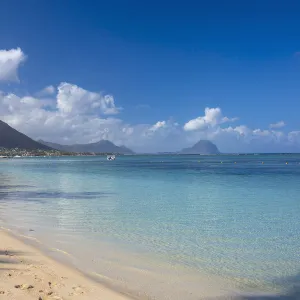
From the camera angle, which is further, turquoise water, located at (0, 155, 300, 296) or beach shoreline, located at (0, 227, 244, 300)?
turquoise water, located at (0, 155, 300, 296)

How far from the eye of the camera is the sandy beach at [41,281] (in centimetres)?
810

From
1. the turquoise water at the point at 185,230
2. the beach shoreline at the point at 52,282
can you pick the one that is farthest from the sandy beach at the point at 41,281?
the turquoise water at the point at 185,230

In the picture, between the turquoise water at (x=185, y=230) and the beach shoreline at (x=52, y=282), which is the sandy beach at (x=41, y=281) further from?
the turquoise water at (x=185, y=230)

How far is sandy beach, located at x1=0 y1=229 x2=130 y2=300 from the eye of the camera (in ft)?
26.6

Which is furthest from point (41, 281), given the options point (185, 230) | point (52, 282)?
point (185, 230)

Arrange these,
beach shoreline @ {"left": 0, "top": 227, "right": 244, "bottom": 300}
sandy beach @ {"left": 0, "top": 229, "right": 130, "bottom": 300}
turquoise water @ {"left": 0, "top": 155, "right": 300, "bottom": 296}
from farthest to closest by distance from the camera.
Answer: turquoise water @ {"left": 0, "top": 155, "right": 300, "bottom": 296} → beach shoreline @ {"left": 0, "top": 227, "right": 244, "bottom": 300} → sandy beach @ {"left": 0, "top": 229, "right": 130, "bottom": 300}

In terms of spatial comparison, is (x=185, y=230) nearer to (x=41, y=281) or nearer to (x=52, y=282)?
(x=52, y=282)

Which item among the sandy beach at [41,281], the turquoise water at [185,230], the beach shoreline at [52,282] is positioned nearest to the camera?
the sandy beach at [41,281]

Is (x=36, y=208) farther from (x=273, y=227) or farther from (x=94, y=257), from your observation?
(x=273, y=227)

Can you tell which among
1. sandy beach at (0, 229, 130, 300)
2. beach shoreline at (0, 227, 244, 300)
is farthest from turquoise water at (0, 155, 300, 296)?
sandy beach at (0, 229, 130, 300)

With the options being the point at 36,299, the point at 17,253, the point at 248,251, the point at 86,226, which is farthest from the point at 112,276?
the point at 86,226

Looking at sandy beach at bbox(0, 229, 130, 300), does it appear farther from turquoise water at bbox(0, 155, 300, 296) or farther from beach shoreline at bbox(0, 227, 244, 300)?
turquoise water at bbox(0, 155, 300, 296)

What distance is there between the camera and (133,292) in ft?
29.7

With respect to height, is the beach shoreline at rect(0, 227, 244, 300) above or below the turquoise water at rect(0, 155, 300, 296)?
above
